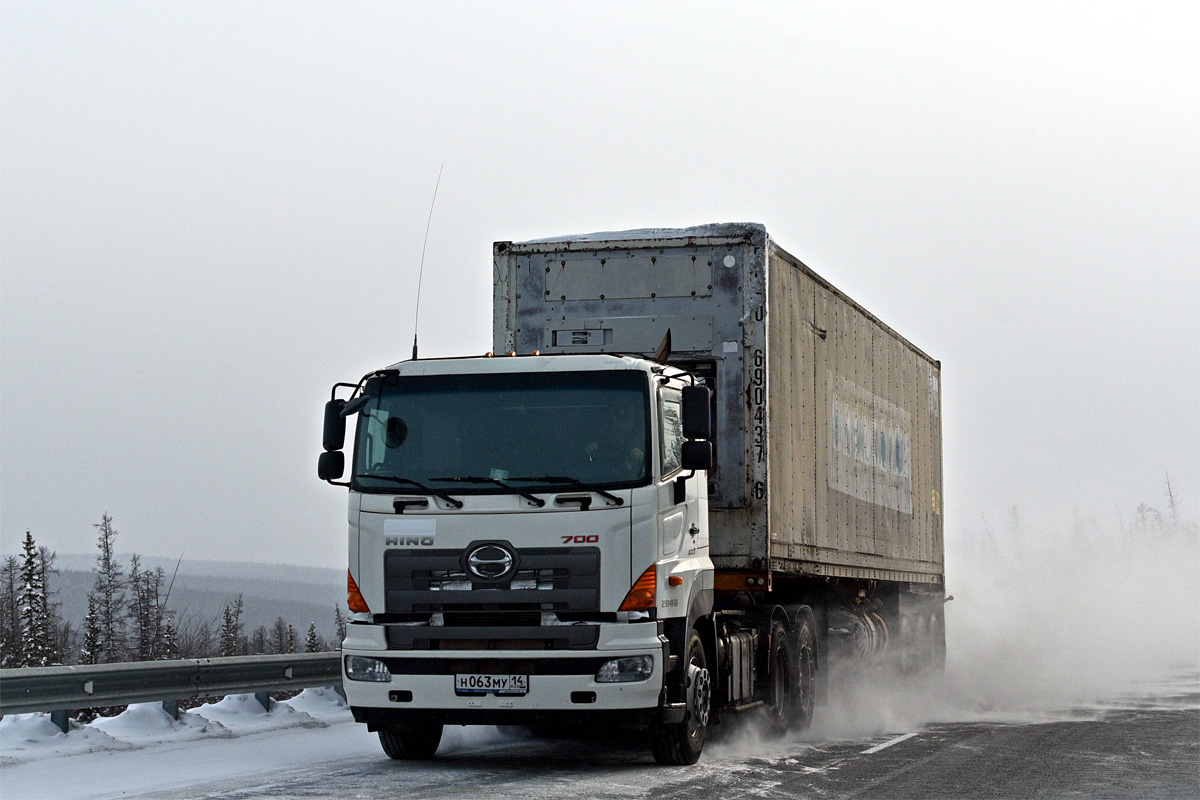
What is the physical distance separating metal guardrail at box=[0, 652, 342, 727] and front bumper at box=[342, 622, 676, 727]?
1.48m

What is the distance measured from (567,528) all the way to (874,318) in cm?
791

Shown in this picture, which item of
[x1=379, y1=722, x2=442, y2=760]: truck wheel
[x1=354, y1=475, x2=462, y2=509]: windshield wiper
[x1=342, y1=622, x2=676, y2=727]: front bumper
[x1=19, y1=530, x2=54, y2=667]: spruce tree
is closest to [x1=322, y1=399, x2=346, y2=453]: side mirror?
[x1=354, y1=475, x2=462, y2=509]: windshield wiper

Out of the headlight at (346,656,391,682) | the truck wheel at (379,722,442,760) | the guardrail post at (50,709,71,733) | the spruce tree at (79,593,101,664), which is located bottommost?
the spruce tree at (79,593,101,664)

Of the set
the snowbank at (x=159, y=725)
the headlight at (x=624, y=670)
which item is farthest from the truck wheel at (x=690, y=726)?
the snowbank at (x=159, y=725)

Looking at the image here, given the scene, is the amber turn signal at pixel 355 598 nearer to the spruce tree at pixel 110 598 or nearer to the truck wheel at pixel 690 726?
the truck wheel at pixel 690 726

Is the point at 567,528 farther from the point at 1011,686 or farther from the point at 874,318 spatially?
the point at 1011,686

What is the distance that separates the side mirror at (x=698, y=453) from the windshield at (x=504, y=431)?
314 mm

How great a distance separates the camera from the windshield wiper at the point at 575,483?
371 inches

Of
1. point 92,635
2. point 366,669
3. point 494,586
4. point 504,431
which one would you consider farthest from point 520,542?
point 92,635

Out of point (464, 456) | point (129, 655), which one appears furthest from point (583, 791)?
point (129, 655)

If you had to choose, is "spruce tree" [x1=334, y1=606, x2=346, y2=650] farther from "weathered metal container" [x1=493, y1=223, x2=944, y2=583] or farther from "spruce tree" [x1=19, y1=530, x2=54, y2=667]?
"spruce tree" [x1=19, y1=530, x2=54, y2=667]

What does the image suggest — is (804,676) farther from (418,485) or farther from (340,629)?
(340,629)

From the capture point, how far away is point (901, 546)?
17391mm

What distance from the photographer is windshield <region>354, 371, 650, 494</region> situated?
957 centimetres
